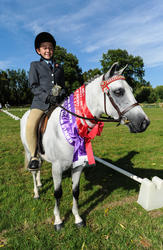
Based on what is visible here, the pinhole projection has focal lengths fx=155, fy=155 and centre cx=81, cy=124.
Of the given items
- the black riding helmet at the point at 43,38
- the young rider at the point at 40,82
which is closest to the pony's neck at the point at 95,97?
the young rider at the point at 40,82

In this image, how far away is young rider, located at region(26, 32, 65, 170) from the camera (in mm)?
3234

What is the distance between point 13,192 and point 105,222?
255 centimetres

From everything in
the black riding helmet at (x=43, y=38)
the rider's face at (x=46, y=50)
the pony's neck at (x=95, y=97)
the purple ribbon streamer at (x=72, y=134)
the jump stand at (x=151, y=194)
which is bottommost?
the jump stand at (x=151, y=194)

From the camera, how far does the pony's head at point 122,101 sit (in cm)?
223

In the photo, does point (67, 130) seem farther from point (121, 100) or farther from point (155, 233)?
point (155, 233)

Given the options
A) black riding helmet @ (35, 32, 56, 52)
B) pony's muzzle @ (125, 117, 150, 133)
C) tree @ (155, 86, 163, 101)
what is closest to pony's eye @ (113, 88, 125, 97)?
pony's muzzle @ (125, 117, 150, 133)

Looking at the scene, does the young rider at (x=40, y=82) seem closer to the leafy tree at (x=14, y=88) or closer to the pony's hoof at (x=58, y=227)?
the pony's hoof at (x=58, y=227)

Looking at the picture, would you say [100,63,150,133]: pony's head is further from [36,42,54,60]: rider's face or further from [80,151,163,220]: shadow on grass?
[80,151,163,220]: shadow on grass

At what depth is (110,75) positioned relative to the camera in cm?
231

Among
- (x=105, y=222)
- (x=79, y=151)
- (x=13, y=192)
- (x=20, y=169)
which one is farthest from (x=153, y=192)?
(x=20, y=169)

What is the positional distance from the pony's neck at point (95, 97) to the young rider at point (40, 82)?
0.93m

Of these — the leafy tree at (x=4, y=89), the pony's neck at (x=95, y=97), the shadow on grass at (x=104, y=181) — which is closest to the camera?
the pony's neck at (x=95, y=97)

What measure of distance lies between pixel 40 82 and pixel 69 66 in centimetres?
4562

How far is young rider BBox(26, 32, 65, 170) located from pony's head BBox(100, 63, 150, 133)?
1.28m
